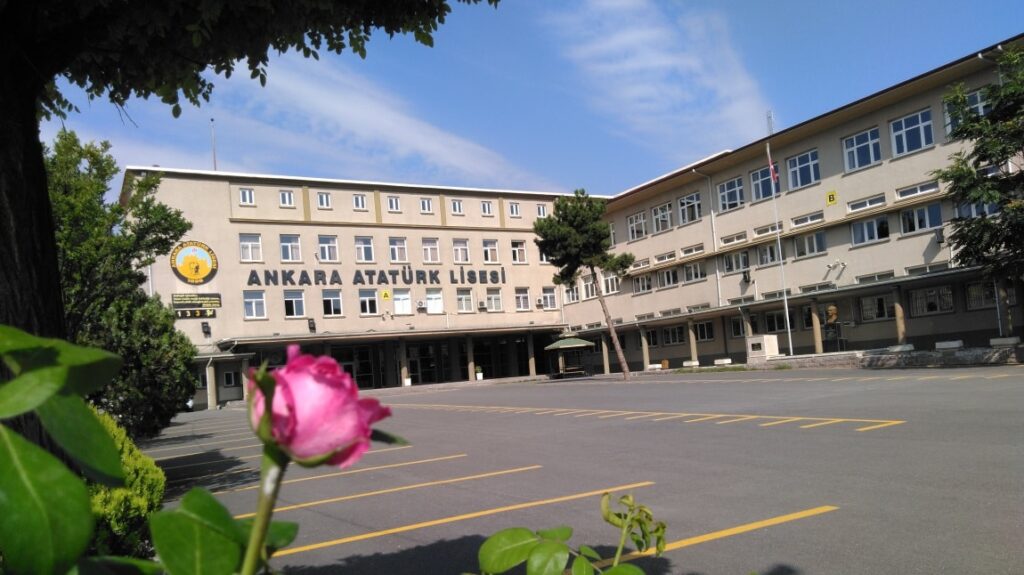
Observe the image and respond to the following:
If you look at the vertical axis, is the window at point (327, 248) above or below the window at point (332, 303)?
above

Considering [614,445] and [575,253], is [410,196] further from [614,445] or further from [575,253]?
[614,445]

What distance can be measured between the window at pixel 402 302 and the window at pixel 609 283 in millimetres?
13815

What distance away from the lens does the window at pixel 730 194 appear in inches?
1695

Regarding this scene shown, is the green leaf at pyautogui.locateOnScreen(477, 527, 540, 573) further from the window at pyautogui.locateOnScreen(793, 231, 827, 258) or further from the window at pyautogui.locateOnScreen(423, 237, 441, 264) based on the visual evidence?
the window at pyautogui.locateOnScreen(423, 237, 441, 264)

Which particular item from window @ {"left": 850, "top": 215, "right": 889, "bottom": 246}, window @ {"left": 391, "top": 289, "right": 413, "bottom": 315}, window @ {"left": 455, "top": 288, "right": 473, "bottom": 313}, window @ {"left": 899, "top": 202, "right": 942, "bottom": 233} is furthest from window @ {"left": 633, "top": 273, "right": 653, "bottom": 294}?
window @ {"left": 899, "top": 202, "right": 942, "bottom": 233}

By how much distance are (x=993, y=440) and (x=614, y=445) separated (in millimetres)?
5458

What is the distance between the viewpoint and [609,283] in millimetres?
54906

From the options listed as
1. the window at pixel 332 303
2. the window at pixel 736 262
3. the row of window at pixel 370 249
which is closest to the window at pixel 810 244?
the window at pixel 736 262

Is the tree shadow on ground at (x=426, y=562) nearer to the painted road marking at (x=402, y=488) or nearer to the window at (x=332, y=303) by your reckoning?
the painted road marking at (x=402, y=488)

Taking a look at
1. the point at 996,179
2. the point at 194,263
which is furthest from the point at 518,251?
the point at 996,179

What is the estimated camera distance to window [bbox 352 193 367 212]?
5197 cm

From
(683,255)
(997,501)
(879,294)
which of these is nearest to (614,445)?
(997,501)

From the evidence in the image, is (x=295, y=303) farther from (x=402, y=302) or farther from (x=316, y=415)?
(x=316, y=415)

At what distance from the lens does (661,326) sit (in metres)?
50.8
